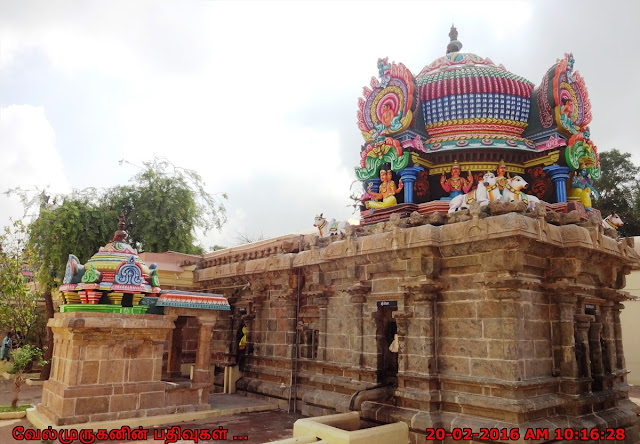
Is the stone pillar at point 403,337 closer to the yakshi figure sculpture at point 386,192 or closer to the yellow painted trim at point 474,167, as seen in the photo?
the yakshi figure sculpture at point 386,192

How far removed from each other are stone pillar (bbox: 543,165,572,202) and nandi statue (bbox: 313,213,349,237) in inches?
214

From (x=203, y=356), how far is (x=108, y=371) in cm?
230

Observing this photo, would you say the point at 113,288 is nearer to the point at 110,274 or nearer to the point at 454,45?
the point at 110,274

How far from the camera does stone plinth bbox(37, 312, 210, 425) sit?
9.97m

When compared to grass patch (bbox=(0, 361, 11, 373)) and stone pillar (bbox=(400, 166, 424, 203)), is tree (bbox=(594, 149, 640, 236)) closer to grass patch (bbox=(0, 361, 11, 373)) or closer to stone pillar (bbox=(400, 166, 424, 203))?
stone pillar (bbox=(400, 166, 424, 203))

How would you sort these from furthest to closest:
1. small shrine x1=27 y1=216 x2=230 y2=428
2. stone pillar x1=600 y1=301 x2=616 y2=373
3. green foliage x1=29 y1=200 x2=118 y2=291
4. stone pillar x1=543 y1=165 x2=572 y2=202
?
1. green foliage x1=29 y1=200 x2=118 y2=291
2. stone pillar x1=543 y1=165 x2=572 y2=202
3. stone pillar x1=600 y1=301 x2=616 y2=373
4. small shrine x1=27 y1=216 x2=230 y2=428

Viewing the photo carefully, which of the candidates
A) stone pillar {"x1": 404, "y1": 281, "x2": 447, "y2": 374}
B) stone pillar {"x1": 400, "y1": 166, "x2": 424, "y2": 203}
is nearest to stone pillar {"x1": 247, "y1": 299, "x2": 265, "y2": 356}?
stone pillar {"x1": 400, "y1": 166, "x2": 424, "y2": 203}

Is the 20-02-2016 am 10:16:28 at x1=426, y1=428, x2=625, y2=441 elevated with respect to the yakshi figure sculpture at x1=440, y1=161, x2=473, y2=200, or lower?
lower

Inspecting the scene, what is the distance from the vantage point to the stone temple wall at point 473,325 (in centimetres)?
869

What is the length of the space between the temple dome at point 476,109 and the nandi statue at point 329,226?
10.1 ft

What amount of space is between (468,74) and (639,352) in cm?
1216

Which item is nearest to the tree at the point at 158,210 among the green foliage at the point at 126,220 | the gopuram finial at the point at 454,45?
the green foliage at the point at 126,220

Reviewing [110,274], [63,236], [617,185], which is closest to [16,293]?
[63,236]

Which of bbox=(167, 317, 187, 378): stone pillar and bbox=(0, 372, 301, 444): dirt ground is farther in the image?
bbox=(167, 317, 187, 378): stone pillar
